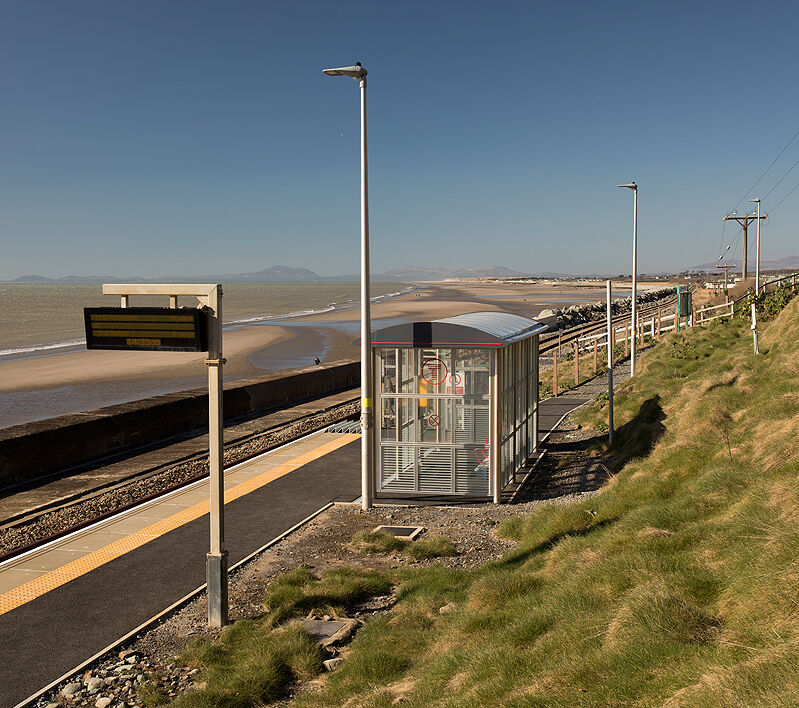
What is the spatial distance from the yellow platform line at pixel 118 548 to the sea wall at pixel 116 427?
4820 mm

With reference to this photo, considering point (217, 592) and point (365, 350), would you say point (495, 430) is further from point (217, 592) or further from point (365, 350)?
point (217, 592)

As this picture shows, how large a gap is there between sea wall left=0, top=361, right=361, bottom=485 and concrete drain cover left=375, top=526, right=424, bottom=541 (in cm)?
836

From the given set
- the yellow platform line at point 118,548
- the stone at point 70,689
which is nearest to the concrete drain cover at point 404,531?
the yellow platform line at point 118,548

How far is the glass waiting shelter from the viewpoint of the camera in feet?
40.9

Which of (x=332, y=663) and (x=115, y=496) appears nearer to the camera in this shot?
(x=332, y=663)

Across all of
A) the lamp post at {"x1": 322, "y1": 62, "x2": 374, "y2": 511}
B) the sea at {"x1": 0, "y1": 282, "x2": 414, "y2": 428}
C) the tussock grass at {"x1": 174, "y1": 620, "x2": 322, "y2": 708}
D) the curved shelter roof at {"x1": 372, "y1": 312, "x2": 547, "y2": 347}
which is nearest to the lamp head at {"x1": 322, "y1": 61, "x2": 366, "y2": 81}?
the lamp post at {"x1": 322, "y1": 62, "x2": 374, "y2": 511}

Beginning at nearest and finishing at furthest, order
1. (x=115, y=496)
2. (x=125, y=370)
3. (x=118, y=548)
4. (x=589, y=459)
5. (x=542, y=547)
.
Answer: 1. (x=542, y=547)
2. (x=118, y=548)
3. (x=115, y=496)
4. (x=589, y=459)
5. (x=125, y=370)

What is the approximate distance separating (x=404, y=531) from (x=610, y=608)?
5.73 m

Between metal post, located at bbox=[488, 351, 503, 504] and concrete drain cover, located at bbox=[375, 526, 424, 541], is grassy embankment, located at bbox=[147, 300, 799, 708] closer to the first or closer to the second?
concrete drain cover, located at bbox=[375, 526, 424, 541]

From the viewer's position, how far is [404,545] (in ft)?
34.1

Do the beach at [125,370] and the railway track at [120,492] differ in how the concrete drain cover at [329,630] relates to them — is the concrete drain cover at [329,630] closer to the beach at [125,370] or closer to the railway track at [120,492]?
the railway track at [120,492]

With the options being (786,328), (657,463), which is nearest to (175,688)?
(657,463)

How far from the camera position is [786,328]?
57.1 feet

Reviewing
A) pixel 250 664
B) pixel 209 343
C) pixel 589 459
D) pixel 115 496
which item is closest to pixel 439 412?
pixel 589 459
